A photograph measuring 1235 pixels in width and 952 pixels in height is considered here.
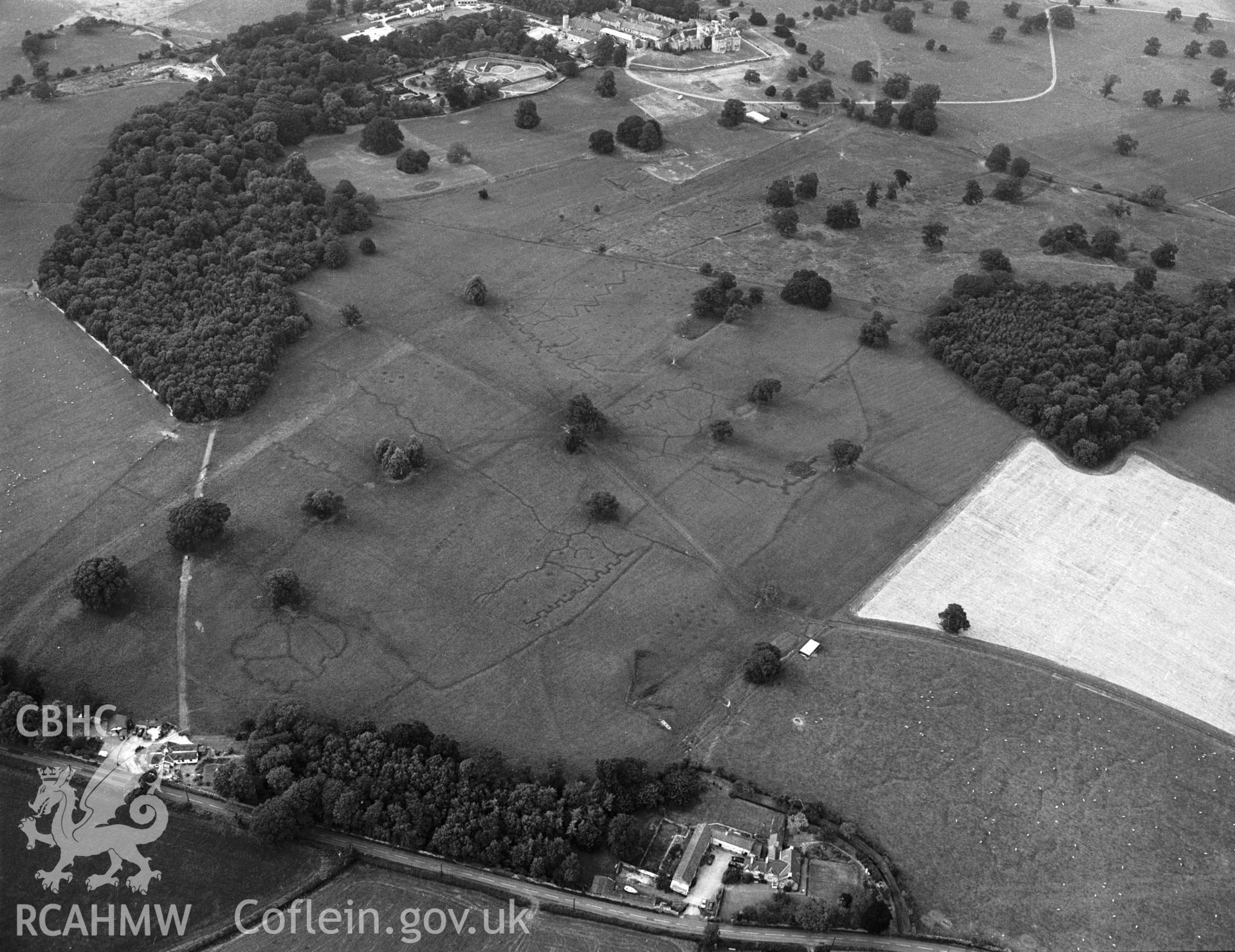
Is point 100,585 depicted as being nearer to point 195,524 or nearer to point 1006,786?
point 195,524

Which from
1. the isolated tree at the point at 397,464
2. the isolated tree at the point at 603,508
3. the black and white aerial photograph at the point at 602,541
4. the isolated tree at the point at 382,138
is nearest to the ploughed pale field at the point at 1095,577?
the black and white aerial photograph at the point at 602,541

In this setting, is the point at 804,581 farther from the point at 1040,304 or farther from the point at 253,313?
the point at 253,313

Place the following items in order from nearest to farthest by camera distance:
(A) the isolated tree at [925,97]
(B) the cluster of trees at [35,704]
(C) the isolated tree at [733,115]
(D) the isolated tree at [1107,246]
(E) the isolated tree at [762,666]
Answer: (B) the cluster of trees at [35,704] < (E) the isolated tree at [762,666] < (D) the isolated tree at [1107,246] < (C) the isolated tree at [733,115] < (A) the isolated tree at [925,97]

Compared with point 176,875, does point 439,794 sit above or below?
above

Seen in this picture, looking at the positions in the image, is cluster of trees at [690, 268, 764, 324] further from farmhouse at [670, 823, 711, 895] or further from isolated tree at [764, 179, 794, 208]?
farmhouse at [670, 823, 711, 895]

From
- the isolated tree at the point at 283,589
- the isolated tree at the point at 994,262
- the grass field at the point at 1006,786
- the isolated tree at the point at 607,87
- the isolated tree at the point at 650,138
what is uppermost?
the isolated tree at the point at 607,87

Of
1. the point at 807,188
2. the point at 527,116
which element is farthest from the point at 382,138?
the point at 807,188

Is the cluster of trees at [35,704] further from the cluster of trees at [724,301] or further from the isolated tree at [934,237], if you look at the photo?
the isolated tree at [934,237]
